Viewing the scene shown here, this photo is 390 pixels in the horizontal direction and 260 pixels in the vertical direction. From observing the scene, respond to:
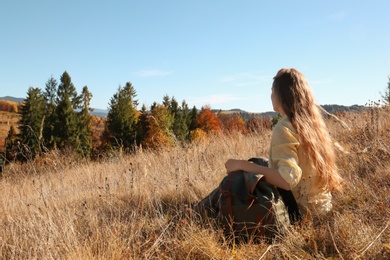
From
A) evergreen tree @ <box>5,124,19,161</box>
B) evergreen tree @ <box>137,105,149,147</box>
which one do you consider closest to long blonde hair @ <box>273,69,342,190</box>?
evergreen tree @ <box>5,124,19,161</box>

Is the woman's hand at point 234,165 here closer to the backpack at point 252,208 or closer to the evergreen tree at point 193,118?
the backpack at point 252,208

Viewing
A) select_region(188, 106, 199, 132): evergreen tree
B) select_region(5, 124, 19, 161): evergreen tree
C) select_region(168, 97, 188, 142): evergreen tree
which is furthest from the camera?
select_region(188, 106, 199, 132): evergreen tree

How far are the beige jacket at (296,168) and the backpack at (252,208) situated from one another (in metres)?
0.19

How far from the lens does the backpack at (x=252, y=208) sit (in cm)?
239

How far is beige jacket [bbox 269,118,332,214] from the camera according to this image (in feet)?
7.74

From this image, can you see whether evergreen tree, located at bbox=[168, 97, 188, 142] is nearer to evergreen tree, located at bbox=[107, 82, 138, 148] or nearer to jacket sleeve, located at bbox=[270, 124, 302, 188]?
evergreen tree, located at bbox=[107, 82, 138, 148]

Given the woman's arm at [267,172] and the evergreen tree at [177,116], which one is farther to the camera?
the evergreen tree at [177,116]

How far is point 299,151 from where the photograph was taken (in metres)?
2.56

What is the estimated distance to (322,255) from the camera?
6.62 ft

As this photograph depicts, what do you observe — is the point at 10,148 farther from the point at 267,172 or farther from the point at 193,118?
the point at 193,118

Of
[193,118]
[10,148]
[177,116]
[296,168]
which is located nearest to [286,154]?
[296,168]

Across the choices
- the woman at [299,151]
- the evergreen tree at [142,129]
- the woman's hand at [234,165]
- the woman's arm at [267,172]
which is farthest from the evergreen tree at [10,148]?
the evergreen tree at [142,129]

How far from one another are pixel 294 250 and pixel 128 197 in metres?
2.28

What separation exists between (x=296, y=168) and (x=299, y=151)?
0.25m
